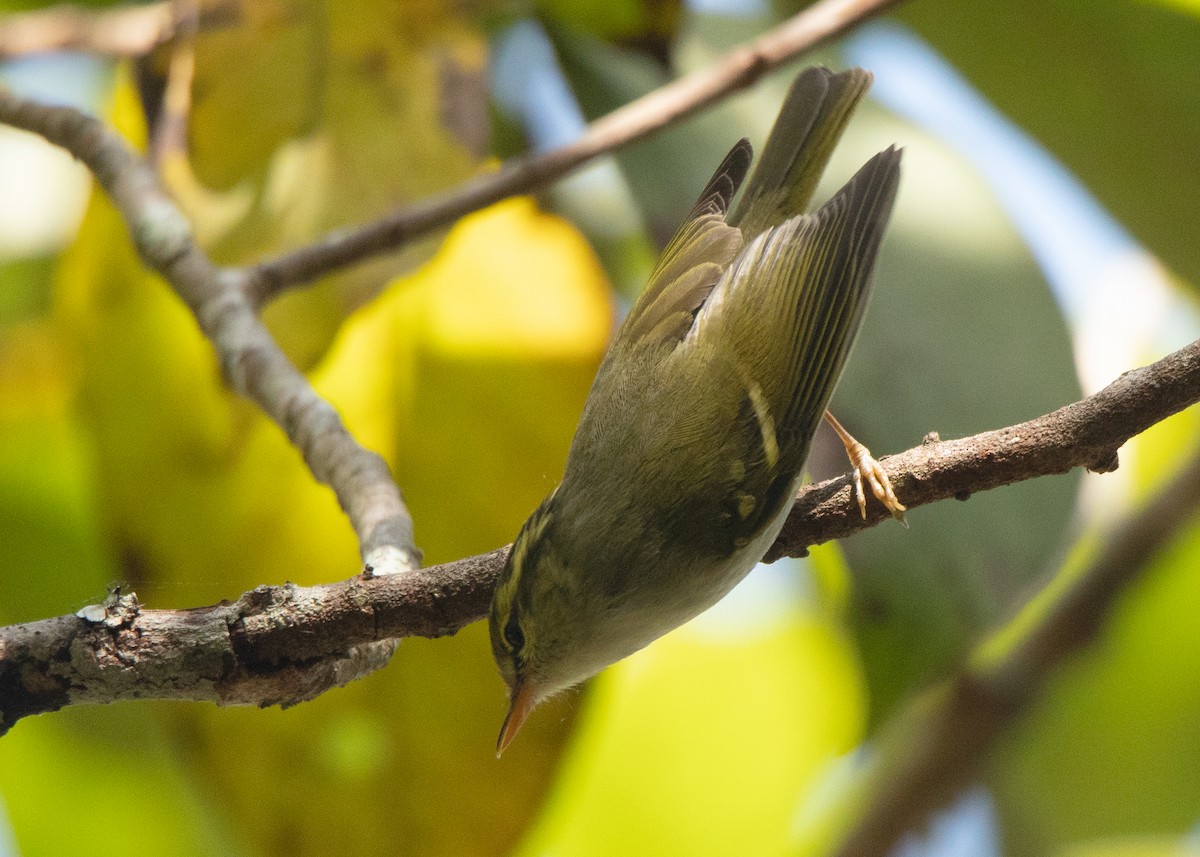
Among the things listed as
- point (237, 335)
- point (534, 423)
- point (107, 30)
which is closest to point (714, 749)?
point (534, 423)

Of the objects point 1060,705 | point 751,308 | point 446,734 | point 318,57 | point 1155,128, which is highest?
point 318,57

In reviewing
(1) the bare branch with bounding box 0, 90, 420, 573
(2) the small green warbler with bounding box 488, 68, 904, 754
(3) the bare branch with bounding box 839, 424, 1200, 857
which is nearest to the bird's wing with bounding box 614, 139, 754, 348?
(2) the small green warbler with bounding box 488, 68, 904, 754

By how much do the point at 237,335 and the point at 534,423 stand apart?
1.33ft

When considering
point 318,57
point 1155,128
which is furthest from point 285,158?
point 1155,128

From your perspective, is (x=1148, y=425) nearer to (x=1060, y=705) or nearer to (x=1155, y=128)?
(x=1060, y=705)

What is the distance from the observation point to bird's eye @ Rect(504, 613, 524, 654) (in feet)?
Answer: 3.67

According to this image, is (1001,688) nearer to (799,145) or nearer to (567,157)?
(799,145)

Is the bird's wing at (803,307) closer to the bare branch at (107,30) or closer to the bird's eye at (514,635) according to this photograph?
the bird's eye at (514,635)

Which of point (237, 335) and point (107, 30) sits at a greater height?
point (107, 30)

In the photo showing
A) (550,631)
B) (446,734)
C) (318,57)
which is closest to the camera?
(550,631)

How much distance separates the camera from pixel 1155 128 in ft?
5.86

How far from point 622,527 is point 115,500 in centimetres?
79

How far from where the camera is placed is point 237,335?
143 centimetres

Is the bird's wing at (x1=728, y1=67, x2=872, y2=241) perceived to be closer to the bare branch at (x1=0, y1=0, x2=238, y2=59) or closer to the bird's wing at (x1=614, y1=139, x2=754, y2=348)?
the bird's wing at (x1=614, y1=139, x2=754, y2=348)
